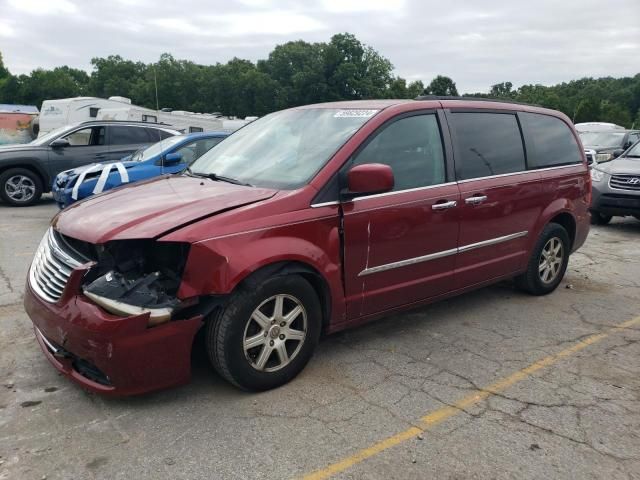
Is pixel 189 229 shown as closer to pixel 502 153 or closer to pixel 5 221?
pixel 502 153

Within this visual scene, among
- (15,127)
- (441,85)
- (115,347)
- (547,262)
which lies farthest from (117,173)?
(441,85)

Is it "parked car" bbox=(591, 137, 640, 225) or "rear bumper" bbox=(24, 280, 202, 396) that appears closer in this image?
"rear bumper" bbox=(24, 280, 202, 396)

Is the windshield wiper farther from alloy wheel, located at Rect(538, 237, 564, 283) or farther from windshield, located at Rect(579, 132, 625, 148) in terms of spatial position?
windshield, located at Rect(579, 132, 625, 148)

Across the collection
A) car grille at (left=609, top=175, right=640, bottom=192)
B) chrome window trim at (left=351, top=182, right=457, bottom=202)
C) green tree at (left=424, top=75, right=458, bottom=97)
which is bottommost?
car grille at (left=609, top=175, right=640, bottom=192)

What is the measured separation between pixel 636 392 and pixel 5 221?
29.9 ft

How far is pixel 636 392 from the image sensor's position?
3.43 metres

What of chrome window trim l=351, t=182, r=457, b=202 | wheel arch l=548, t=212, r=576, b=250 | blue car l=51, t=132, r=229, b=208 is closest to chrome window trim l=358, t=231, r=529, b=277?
chrome window trim l=351, t=182, r=457, b=202

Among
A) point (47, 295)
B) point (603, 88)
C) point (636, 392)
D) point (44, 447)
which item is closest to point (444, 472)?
point (636, 392)

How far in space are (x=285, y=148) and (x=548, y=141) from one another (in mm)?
2748

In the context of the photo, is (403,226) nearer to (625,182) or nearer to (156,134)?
(625,182)

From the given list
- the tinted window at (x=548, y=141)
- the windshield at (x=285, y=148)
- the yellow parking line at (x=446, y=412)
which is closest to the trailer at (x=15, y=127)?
the windshield at (x=285, y=148)

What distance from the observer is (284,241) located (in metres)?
3.20

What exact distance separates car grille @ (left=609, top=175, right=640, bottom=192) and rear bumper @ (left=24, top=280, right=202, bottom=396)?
8394mm

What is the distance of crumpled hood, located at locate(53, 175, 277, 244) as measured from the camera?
2.99 metres
